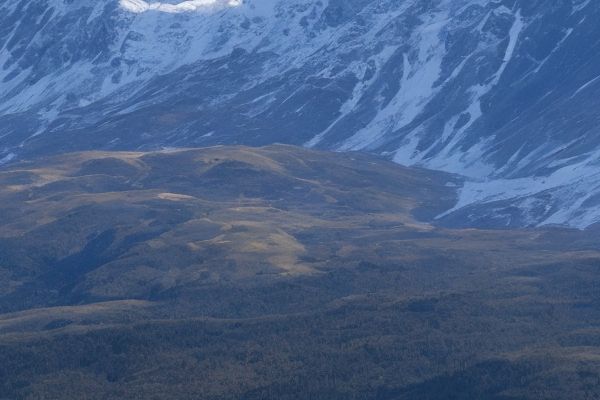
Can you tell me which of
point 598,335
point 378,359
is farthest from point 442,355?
point 598,335

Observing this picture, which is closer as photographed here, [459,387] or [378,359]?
[459,387]

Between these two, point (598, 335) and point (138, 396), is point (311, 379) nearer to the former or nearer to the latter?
point (138, 396)

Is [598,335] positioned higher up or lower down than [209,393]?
lower down

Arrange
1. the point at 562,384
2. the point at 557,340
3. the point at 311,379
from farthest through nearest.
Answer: the point at 557,340
the point at 311,379
the point at 562,384

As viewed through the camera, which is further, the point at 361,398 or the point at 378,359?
the point at 378,359

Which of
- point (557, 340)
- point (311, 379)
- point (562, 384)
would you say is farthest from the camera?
point (557, 340)

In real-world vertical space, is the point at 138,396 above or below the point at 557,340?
above

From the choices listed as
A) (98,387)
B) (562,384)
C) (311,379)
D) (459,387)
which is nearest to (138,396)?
(98,387)

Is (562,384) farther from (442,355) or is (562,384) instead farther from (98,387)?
(98,387)
